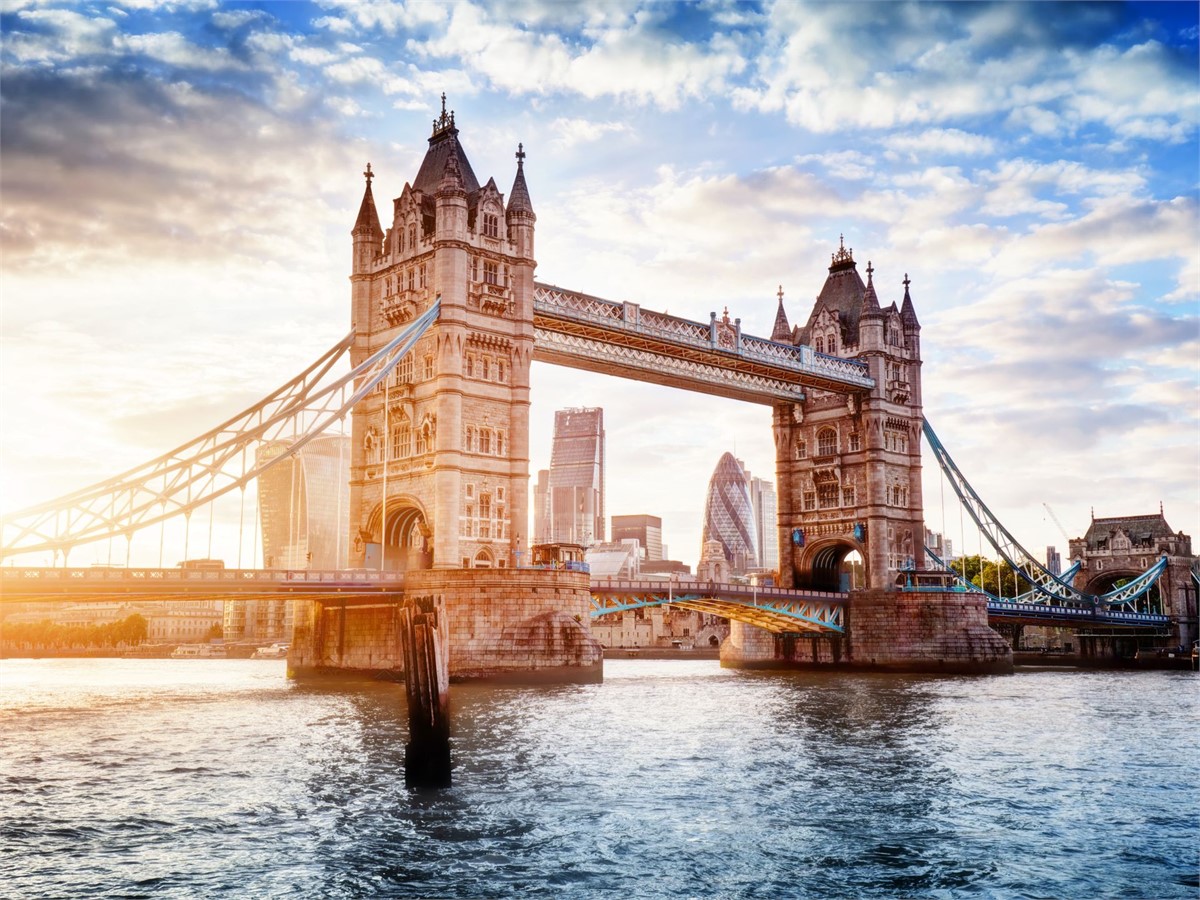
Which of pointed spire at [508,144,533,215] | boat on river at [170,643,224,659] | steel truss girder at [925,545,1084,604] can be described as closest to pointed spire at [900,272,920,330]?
steel truss girder at [925,545,1084,604]

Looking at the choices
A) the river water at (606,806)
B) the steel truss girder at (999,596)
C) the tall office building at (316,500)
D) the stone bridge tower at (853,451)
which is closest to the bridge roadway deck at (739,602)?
the stone bridge tower at (853,451)

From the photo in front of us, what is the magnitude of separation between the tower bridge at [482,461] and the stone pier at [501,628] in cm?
11

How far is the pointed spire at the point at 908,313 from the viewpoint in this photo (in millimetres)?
88438

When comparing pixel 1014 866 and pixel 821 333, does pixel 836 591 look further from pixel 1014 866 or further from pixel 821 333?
pixel 1014 866

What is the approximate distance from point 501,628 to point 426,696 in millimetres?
29193

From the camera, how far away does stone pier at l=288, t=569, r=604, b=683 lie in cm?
5353

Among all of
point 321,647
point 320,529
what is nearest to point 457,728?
point 321,647

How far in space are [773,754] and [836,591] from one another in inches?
2315

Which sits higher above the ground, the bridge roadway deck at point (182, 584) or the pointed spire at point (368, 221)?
the pointed spire at point (368, 221)

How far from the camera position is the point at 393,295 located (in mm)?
62281

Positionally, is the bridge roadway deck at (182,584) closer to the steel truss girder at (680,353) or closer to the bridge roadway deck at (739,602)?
the bridge roadway deck at (739,602)

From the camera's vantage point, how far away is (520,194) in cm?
6344

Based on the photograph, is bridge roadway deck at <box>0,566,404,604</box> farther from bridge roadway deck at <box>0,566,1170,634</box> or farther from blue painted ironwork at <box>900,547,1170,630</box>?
blue painted ironwork at <box>900,547,1170,630</box>

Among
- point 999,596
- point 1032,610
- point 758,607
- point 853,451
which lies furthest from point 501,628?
point 999,596
